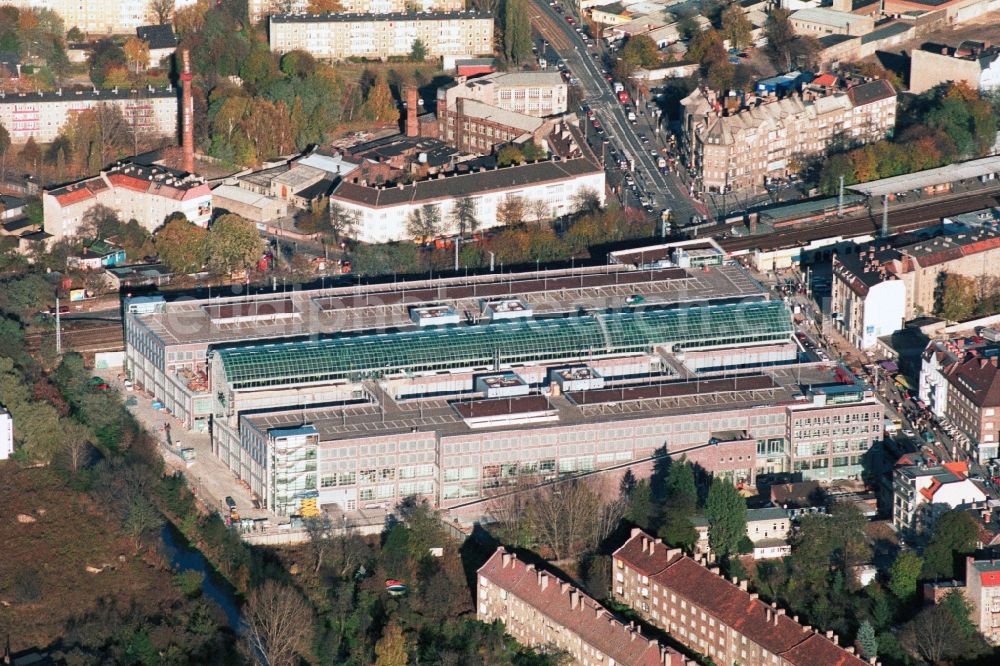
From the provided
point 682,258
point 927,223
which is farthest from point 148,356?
point 927,223

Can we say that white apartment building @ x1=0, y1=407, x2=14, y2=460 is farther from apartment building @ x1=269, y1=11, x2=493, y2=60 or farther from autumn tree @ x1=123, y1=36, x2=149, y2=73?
apartment building @ x1=269, y1=11, x2=493, y2=60

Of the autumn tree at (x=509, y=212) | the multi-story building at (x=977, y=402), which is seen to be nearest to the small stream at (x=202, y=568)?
the multi-story building at (x=977, y=402)

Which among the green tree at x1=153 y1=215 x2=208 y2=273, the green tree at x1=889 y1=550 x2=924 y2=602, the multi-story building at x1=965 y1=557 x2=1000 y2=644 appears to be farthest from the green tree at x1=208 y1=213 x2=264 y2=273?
the multi-story building at x1=965 y1=557 x2=1000 y2=644

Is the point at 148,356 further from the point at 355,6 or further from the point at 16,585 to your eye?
the point at 355,6

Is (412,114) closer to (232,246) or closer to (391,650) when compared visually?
(232,246)

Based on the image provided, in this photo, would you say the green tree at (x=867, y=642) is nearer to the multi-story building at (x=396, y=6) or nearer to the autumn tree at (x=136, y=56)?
the autumn tree at (x=136, y=56)

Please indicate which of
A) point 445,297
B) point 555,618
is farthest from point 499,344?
point 555,618
